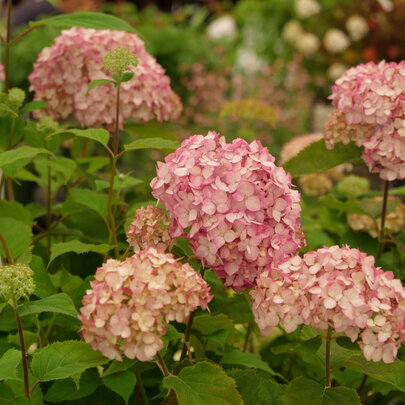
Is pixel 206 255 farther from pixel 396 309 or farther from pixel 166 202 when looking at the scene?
pixel 396 309

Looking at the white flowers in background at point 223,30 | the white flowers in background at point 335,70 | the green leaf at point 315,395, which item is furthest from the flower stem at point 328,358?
the white flowers in background at point 223,30

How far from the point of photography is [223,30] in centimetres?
493

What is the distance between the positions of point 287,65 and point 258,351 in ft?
11.7

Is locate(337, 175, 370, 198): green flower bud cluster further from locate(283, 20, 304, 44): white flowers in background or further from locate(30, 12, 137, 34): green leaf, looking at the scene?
locate(283, 20, 304, 44): white flowers in background

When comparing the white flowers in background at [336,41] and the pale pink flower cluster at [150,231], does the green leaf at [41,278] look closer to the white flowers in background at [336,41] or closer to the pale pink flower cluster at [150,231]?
the pale pink flower cluster at [150,231]

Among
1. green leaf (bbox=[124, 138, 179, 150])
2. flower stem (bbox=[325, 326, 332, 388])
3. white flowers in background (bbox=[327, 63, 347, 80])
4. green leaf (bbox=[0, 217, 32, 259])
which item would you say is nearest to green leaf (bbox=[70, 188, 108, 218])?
green leaf (bbox=[0, 217, 32, 259])

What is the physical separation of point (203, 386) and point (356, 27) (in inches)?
157

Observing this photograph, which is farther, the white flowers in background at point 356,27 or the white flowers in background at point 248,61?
the white flowers in background at point 248,61

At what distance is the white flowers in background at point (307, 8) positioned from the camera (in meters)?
4.70

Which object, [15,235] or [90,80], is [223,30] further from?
[15,235]

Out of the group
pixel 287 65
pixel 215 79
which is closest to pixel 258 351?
pixel 215 79

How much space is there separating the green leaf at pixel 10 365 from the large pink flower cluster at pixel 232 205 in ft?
0.64

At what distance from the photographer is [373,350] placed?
2.37ft

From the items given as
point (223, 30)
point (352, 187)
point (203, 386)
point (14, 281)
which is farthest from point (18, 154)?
point (223, 30)
